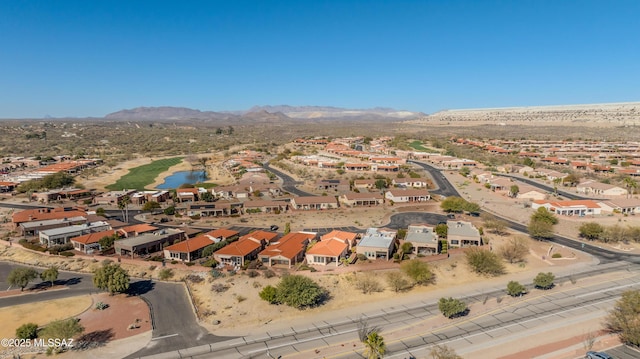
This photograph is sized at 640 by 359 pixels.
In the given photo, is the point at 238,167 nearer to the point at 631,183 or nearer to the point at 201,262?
the point at 201,262

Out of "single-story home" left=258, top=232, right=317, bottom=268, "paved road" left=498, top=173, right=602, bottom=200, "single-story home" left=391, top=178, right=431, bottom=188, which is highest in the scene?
"single-story home" left=391, top=178, right=431, bottom=188

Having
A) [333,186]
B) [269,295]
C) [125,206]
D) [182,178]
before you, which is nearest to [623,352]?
[269,295]

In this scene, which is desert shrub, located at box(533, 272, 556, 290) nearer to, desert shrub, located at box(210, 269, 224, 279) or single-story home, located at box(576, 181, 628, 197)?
desert shrub, located at box(210, 269, 224, 279)

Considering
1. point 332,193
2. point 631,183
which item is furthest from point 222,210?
→ point 631,183


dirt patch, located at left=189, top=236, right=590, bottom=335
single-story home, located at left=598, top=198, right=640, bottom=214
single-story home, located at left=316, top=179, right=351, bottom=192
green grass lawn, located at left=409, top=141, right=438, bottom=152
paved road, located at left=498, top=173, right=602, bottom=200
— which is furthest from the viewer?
green grass lawn, located at left=409, top=141, right=438, bottom=152

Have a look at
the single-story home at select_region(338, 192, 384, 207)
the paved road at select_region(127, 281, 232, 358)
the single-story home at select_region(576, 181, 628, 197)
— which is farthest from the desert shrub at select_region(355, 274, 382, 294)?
the single-story home at select_region(576, 181, 628, 197)

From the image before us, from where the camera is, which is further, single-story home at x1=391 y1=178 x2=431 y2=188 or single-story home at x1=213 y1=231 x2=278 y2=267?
single-story home at x1=391 y1=178 x2=431 y2=188

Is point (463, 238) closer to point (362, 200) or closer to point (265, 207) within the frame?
point (362, 200)
